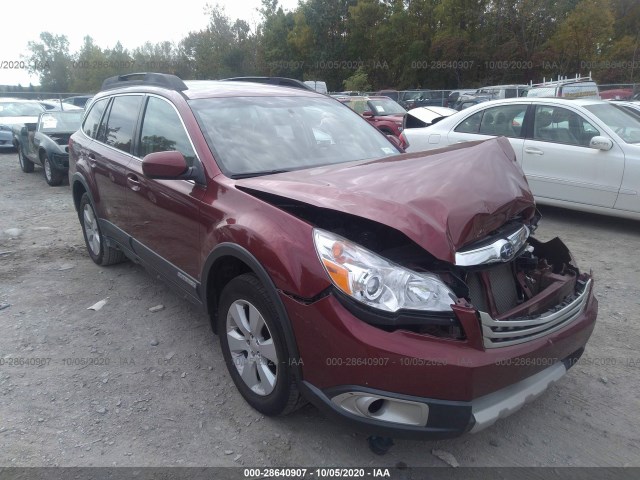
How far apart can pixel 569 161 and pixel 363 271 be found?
502 cm

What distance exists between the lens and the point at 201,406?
3057mm

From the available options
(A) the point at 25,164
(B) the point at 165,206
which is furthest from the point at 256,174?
(A) the point at 25,164

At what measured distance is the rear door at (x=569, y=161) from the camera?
5949mm

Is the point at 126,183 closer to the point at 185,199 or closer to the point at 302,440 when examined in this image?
the point at 185,199

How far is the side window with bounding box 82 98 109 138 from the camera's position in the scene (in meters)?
5.10

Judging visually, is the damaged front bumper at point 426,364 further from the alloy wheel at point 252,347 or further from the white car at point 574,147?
the white car at point 574,147

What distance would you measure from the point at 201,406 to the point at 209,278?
77 cm

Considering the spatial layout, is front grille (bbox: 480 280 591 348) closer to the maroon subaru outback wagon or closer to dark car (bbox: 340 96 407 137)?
the maroon subaru outback wagon

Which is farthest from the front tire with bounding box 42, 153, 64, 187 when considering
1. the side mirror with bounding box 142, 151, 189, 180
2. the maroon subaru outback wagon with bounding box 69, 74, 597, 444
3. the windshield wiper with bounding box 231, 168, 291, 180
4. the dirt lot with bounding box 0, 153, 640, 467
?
the windshield wiper with bounding box 231, 168, 291, 180

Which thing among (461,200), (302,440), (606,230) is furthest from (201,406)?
(606,230)

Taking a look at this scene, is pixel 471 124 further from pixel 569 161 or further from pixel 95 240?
pixel 95 240

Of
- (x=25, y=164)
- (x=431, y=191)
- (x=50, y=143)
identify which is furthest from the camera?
(x=25, y=164)

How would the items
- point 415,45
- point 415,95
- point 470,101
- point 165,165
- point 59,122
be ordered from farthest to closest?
point 415,45 < point 415,95 < point 470,101 < point 59,122 < point 165,165

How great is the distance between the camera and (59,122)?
1126cm
